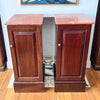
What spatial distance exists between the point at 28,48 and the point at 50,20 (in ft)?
2.41

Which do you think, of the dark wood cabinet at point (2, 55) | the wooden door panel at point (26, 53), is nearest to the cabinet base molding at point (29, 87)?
the wooden door panel at point (26, 53)

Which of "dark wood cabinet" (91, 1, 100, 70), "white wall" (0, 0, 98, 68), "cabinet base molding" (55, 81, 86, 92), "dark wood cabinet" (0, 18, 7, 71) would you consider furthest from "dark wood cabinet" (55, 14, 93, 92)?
"dark wood cabinet" (0, 18, 7, 71)

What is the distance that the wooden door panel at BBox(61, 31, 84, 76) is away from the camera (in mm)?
1435

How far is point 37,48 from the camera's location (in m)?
1.51

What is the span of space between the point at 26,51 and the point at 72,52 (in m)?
0.54

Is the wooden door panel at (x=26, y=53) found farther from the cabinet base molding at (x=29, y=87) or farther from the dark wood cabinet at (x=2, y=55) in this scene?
the dark wood cabinet at (x=2, y=55)

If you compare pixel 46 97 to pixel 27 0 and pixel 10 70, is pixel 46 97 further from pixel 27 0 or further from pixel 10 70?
pixel 27 0

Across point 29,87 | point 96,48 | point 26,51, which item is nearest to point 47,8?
point 26,51

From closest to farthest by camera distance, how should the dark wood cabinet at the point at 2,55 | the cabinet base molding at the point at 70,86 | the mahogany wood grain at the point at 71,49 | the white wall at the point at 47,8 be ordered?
the mahogany wood grain at the point at 71,49
the cabinet base molding at the point at 70,86
the white wall at the point at 47,8
the dark wood cabinet at the point at 2,55

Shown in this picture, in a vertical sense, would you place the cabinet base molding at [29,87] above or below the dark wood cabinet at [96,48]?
below

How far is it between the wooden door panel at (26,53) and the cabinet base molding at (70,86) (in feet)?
1.10

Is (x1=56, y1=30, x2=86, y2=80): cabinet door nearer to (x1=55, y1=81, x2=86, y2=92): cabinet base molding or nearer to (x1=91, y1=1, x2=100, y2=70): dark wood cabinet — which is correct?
(x1=55, y1=81, x2=86, y2=92): cabinet base molding

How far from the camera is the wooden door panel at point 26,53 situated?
1.43m

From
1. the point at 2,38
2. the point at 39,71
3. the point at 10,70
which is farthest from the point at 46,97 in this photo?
the point at 2,38
